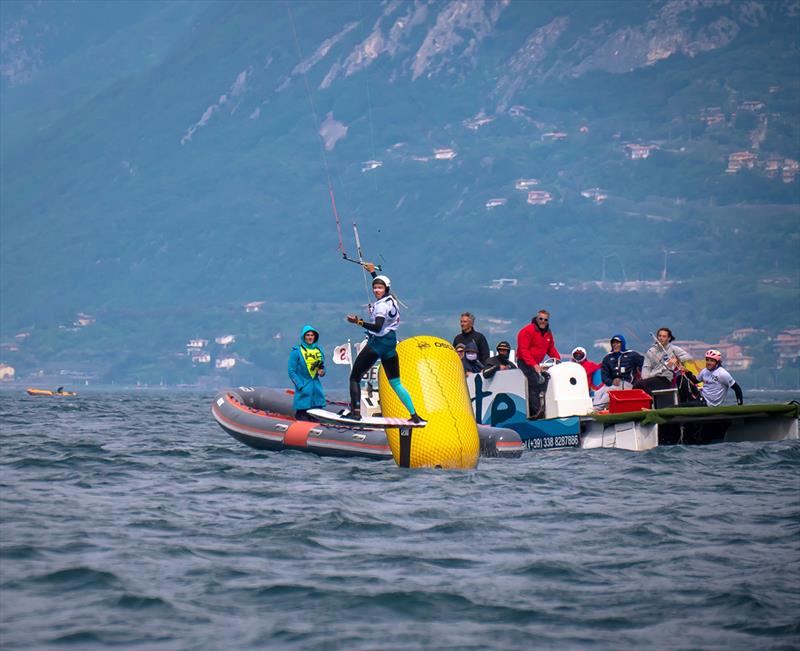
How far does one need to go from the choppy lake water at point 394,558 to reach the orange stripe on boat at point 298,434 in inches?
81.6

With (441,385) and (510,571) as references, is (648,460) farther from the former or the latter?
(510,571)

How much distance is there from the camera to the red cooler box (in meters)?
22.7

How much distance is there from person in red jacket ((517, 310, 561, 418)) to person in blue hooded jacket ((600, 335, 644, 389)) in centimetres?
196

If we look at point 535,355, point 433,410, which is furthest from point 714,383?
point 433,410

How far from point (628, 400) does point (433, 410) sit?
5674mm

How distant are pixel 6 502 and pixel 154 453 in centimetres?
669

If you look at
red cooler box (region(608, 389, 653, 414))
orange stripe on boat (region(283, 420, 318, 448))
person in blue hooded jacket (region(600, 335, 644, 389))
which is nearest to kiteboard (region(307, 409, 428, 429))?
orange stripe on boat (region(283, 420, 318, 448))

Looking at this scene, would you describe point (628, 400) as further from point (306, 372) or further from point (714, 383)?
point (306, 372)

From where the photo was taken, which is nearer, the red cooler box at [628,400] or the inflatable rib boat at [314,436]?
the inflatable rib boat at [314,436]

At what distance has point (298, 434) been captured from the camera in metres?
20.6

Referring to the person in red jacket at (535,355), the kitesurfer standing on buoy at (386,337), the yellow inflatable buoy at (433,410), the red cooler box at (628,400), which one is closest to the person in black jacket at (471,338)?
the person in red jacket at (535,355)

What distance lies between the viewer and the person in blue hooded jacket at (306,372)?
69.7 feet

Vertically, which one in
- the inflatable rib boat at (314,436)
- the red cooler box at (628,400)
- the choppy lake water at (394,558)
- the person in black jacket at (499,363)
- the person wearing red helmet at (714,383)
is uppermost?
the person in black jacket at (499,363)

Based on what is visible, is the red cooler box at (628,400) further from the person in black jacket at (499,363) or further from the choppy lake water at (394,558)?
the choppy lake water at (394,558)
